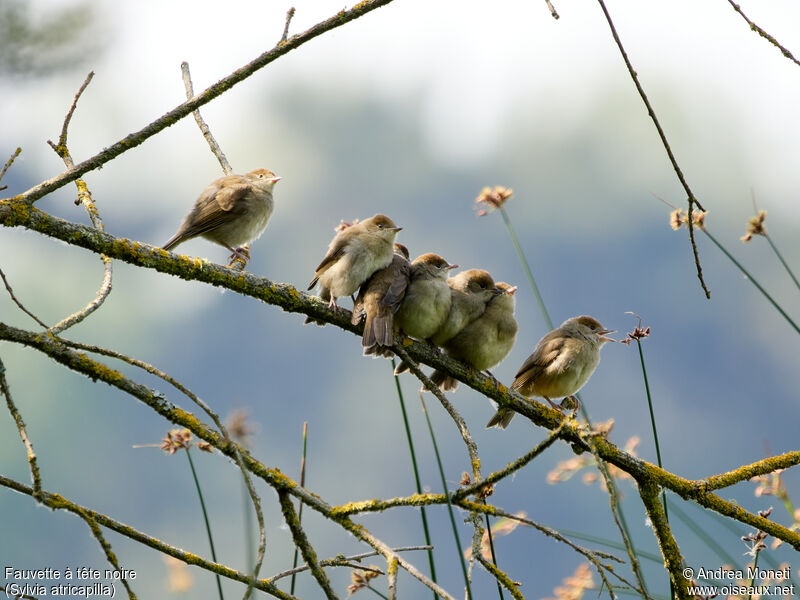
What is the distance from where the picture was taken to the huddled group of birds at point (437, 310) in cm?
512

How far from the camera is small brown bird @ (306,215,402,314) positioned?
17.2 feet

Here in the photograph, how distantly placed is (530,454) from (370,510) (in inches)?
29.3

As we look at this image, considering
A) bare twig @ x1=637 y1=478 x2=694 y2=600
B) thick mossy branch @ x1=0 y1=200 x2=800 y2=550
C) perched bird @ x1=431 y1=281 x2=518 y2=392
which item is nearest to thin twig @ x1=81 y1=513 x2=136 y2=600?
thick mossy branch @ x1=0 y1=200 x2=800 y2=550

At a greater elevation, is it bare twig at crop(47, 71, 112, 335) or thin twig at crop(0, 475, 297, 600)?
bare twig at crop(47, 71, 112, 335)

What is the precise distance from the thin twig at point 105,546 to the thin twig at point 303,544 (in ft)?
1.96

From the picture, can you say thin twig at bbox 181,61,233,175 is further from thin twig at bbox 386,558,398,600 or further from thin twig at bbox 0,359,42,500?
thin twig at bbox 386,558,398,600

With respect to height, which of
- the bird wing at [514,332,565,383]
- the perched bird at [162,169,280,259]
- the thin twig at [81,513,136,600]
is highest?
the perched bird at [162,169,280,259]

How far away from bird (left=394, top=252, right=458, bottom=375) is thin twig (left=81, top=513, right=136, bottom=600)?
7.97 feet

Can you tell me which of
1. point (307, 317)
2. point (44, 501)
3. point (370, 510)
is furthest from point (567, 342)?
point (44, 501)

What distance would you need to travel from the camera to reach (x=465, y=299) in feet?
18.7

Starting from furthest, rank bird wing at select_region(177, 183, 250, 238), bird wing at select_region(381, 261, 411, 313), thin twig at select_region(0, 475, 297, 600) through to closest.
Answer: bird wing at select_region(177, 183, 250, 238) < bird wing at select_region(381, 261, 411, 313) < thin twig at select_region(0, 475, 297, 600)

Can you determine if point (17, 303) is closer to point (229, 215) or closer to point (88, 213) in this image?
point (88, 213)

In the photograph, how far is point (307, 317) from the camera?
4.72 meters

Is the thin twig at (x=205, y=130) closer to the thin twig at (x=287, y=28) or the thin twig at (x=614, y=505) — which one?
the thin twig at (x=287, y=28)
